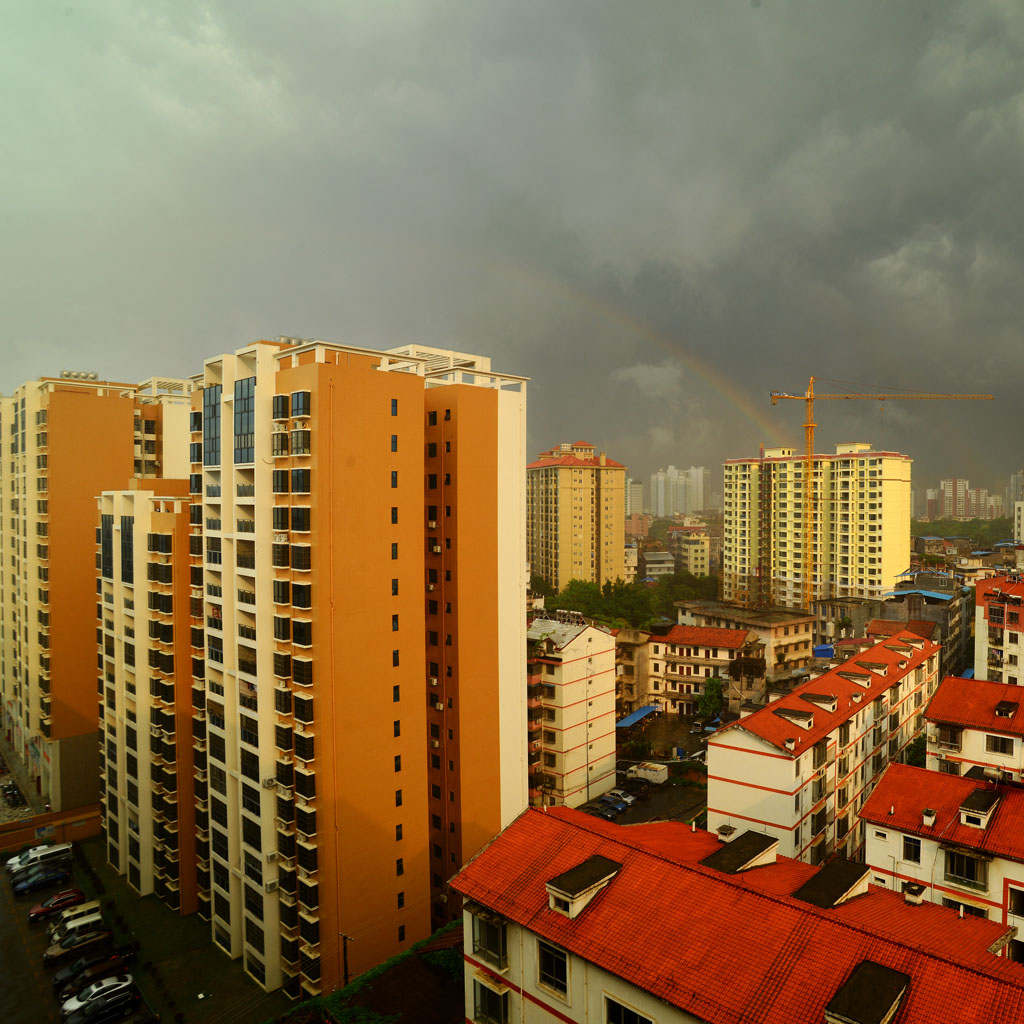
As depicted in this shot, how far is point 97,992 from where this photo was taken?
16.1 metres

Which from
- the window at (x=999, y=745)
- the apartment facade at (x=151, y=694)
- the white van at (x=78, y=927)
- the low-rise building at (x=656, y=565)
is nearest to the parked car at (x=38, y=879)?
the apartment facade at (x=151, y=694)

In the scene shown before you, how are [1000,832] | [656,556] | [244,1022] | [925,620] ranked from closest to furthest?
[1000,832] → [244,1022] → [925,620] → [656,556]

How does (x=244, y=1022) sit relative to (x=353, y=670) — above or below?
below

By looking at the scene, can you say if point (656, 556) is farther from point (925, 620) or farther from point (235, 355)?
point (235, 355)

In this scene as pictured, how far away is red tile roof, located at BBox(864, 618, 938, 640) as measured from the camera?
112 feet

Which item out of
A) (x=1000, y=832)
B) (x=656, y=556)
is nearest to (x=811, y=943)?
(x=1000, y=832)

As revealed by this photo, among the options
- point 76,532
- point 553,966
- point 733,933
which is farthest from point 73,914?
point 733,933

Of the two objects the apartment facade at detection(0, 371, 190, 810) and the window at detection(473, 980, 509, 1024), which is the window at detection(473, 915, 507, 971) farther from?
the apartment facade at detection(0, 371, 190, 810)

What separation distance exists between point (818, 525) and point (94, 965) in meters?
55.4

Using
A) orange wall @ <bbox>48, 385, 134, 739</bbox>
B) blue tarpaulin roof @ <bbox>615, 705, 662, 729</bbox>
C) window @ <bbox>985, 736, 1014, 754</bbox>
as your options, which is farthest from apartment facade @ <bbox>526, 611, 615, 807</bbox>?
orange wall @ <bbox>48, 385, 134, 739</bbox>

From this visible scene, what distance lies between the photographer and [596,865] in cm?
938

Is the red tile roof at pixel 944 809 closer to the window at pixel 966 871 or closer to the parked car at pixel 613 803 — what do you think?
the window at pixel 966 871

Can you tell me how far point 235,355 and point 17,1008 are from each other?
16.1 metres

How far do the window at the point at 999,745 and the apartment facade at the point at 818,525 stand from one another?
34711mm
